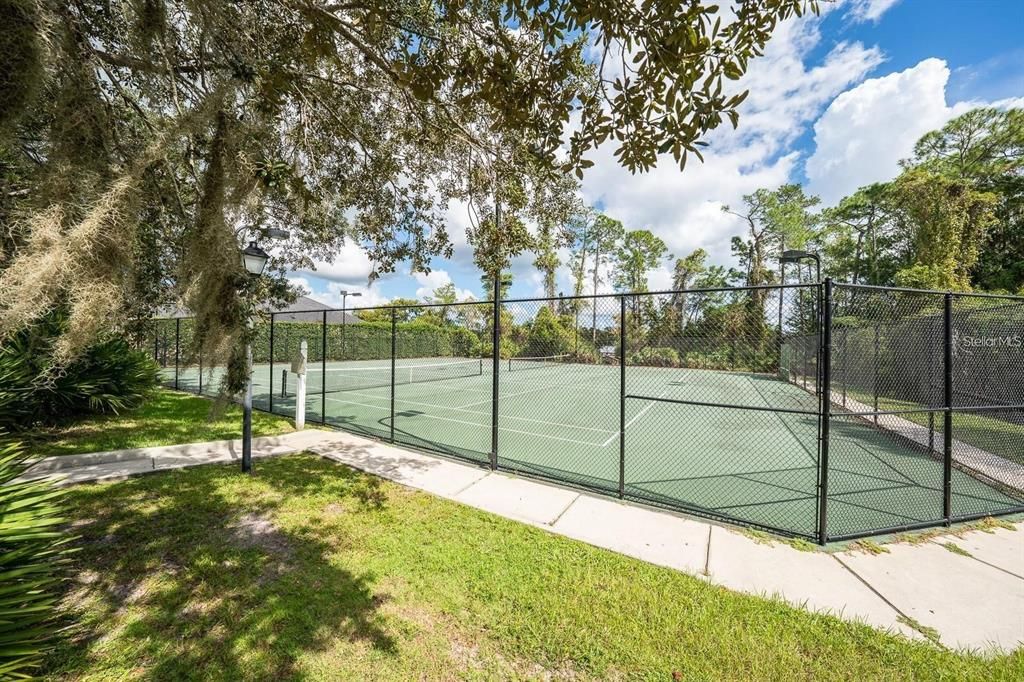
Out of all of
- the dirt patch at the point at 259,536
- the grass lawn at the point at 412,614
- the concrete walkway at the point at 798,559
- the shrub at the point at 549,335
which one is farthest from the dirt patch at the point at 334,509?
the shrub at the point at 549,335

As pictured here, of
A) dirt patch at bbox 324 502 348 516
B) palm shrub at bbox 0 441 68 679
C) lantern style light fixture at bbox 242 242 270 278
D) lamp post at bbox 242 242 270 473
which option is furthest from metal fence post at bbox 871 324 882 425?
palm shrub at bbox 0 441 68 679

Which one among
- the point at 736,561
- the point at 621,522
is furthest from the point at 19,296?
the point at 736,561

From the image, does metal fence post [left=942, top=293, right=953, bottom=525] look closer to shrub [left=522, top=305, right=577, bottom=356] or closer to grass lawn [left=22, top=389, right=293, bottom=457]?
shrub [left=522, top=305, right=577, bottom=356]

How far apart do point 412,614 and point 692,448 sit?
5864 mm

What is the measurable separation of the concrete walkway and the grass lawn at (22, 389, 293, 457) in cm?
83

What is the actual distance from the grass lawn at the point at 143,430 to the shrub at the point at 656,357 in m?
6.15

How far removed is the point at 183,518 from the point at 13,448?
148 centimetres

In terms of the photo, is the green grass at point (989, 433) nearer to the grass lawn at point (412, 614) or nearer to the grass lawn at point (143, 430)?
the grass lawn at point (412, 614)

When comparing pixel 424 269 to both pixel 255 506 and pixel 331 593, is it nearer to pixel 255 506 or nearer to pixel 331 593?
pixel 255 506

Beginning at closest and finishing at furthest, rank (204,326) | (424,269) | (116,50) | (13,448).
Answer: (204,326), (13,448), (116,50), (424,269)

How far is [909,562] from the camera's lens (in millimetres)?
3180

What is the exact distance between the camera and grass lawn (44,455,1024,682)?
210 cm

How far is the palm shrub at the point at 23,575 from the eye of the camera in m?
1.75

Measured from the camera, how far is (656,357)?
6914mm
